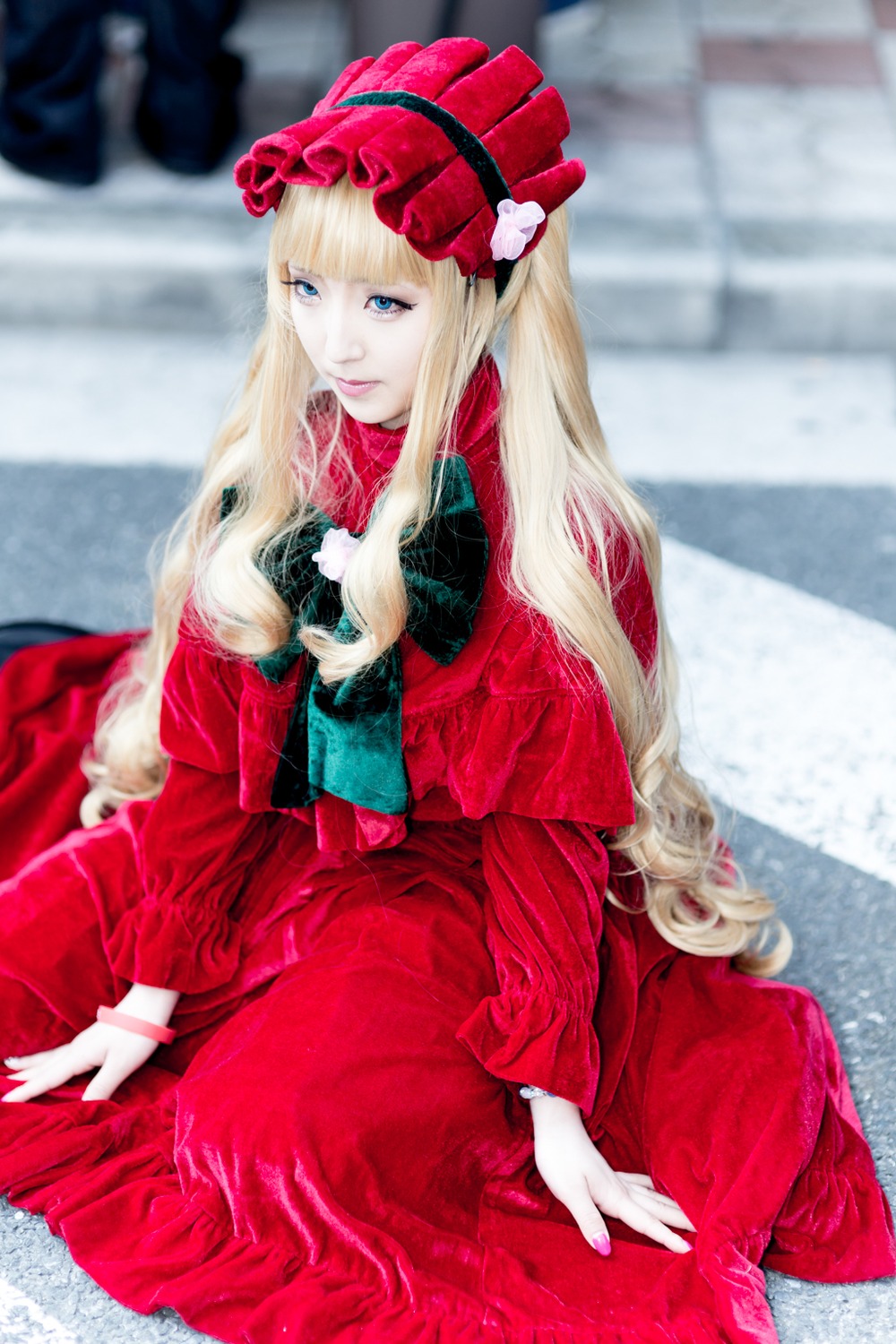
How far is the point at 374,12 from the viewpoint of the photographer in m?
3.54

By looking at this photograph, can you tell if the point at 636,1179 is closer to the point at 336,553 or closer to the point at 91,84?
the point at 336,553

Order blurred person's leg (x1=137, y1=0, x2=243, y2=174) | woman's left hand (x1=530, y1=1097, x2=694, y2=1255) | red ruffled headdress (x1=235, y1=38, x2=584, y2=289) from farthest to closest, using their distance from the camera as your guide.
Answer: blurred person's leg (x1=137, y1=0, x2=243, y2=174)
woman's left hand (x1=530, y1=1097, x2=694, y2=1255)
red ruffled headdress (x1=235, y1=38, x2=584, y2=289)

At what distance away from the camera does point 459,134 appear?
129 centimetres

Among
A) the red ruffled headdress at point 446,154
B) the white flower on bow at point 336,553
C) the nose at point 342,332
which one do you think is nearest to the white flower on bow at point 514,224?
the red ruffled headdress at point 446,154

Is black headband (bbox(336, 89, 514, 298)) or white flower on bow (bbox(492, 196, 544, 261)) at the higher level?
black headband (bbox(336, 89, 514, 298))

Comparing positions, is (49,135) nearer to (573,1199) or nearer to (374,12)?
(374,12)

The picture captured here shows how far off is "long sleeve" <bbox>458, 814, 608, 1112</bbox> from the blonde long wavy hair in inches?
4.9

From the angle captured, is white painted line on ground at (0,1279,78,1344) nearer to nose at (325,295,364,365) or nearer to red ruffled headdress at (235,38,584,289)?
nose at (325,295,364,365)

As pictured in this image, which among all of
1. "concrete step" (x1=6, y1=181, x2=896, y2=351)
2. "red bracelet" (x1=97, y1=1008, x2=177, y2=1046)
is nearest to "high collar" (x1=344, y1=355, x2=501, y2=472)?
"red bracelet" (x1=97, y1=1008, x2=177, y2=1046)

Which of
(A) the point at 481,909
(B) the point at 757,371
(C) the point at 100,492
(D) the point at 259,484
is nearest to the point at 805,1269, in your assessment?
(A) the point at 481,909

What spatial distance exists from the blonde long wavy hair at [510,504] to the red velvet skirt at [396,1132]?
14 centimetres

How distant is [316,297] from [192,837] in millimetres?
591

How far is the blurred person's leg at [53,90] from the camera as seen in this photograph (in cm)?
347

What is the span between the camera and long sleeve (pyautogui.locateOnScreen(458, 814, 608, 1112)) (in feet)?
4.79
